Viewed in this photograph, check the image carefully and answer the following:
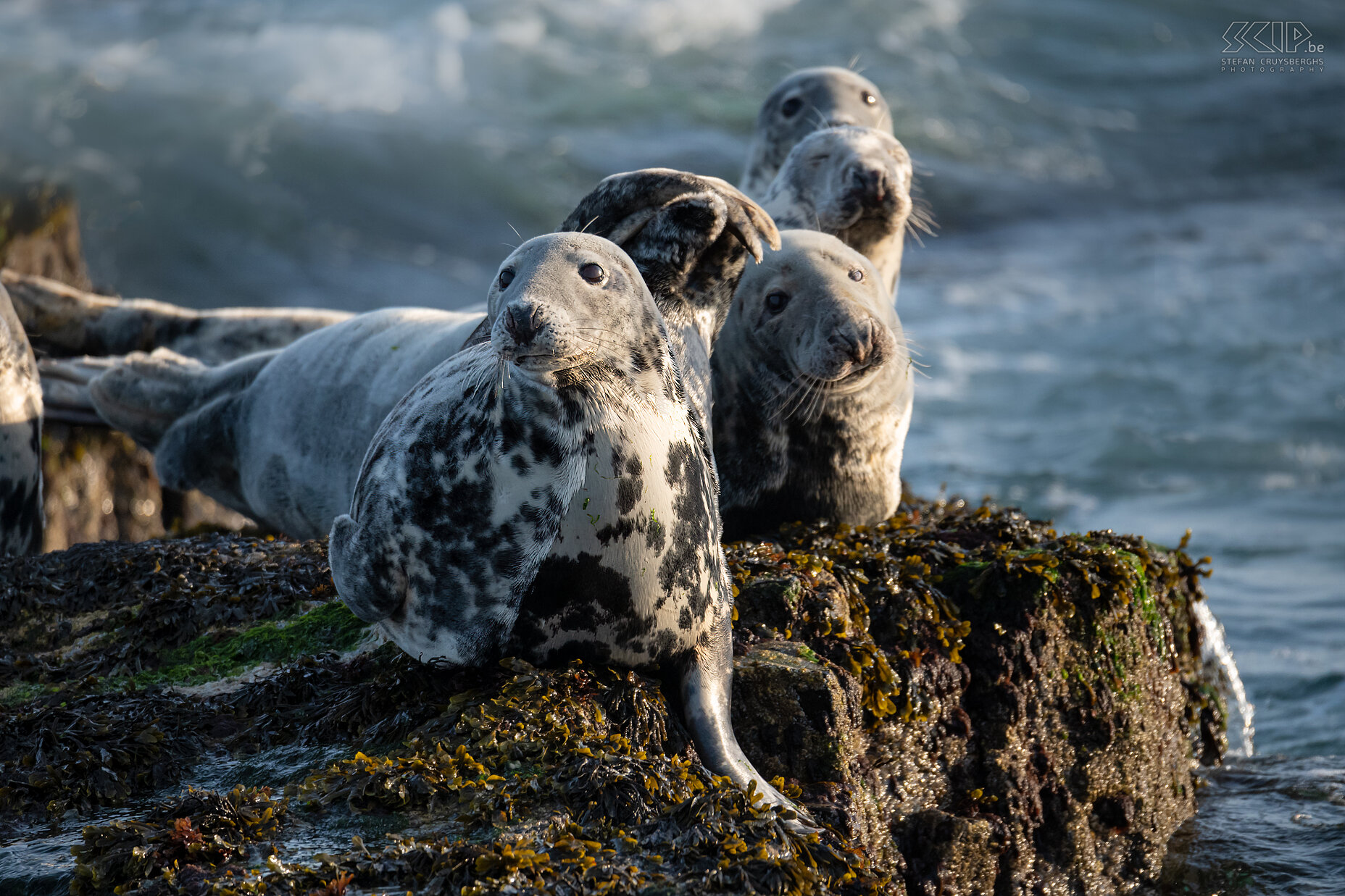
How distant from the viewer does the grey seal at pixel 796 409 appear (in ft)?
15.2

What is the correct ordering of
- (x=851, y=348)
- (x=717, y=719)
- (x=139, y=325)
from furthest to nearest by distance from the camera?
(x=139, y=325) → (x=851, y=348) → (x=717, y=719)

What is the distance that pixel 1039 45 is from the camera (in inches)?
1148

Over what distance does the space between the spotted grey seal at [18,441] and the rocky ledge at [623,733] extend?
0.62 m

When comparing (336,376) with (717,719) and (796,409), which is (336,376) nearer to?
(796,409)

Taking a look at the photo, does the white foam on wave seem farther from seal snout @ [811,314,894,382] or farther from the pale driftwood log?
the pale driftwood log

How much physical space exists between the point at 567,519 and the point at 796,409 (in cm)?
175

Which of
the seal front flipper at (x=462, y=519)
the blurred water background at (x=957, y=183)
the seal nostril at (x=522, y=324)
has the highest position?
the blurred water background at (x=957, y=183)

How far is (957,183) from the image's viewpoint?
22.8m

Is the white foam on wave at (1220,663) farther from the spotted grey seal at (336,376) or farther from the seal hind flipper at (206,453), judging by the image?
the seal hind flipper at (206,453)

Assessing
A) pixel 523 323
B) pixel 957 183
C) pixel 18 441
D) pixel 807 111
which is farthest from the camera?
pixel 957 183

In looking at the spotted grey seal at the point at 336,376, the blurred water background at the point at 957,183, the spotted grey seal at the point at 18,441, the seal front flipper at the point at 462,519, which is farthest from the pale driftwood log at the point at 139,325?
the blurred water background at the point at 957,183

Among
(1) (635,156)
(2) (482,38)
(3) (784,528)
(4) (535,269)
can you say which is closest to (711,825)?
(4) (535,269)

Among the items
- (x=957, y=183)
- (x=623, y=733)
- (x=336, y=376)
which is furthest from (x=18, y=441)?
(x=957, y=183)

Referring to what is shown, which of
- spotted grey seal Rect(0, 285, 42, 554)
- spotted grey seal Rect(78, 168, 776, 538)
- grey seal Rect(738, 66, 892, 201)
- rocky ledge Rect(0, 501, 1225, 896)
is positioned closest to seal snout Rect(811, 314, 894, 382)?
spotted grey seal Rect(78, 168, 776, 538)
